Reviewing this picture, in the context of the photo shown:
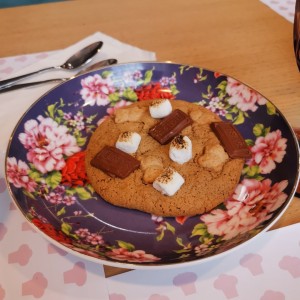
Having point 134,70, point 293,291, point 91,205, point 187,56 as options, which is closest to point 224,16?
point 187,56

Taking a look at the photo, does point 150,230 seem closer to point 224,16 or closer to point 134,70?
point 134,70

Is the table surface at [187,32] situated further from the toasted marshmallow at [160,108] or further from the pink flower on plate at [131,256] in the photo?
the pink flower on plate at [131,256]

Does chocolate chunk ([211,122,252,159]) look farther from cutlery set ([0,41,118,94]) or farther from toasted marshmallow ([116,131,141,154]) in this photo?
cutlery set ([0,41,118,94])

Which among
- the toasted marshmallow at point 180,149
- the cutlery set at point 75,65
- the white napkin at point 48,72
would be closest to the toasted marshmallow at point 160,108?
the toasted marshmallow at point 180,149

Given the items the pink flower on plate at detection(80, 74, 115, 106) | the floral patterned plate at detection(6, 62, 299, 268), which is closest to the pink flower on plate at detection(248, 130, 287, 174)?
the floral patterned plate at detection(6, 62, 299, 268)

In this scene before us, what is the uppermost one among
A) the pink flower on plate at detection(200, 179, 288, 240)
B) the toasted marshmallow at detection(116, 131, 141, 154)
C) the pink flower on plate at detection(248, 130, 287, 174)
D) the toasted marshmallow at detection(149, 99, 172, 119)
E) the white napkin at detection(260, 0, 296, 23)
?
the white napkin at detection(260, 0, 296, 23)

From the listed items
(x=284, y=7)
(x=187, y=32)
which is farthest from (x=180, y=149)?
(x=284, y=7)

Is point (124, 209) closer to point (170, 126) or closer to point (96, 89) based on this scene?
point (170, 126)
